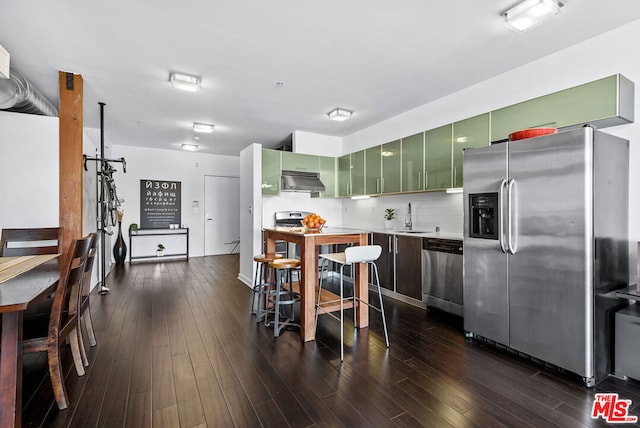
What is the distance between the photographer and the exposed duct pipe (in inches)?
114

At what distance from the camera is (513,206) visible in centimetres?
240

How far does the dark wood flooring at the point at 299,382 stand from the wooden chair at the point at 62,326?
6.7 inches

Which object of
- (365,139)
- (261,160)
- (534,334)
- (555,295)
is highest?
(365,139)

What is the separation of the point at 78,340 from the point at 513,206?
344 cm

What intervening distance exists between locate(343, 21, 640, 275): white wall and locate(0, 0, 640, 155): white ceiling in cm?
11

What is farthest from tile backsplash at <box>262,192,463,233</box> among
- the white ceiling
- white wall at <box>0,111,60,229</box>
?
white wall at <box>0,111,60,229</box>

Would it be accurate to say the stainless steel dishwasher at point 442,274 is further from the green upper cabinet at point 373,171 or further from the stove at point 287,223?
the stove at point 287,223

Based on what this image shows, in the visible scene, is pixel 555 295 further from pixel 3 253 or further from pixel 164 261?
pixel 164 261

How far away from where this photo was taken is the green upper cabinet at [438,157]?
3586mm

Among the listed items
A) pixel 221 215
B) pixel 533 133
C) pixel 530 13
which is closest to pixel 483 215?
pixel 533 133

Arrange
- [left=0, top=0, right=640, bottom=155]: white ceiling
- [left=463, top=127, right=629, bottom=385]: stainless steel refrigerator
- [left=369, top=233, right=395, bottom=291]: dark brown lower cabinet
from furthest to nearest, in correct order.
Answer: [left=369, top=233, right=395, bottom=291]: dark brown lower cabinet
[left=0, top=0, right=640, bottom=155]: white ceiling
[left=463, top=127, right=629, bottom=385]: stainless steel refrigerator

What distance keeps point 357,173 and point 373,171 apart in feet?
1.45

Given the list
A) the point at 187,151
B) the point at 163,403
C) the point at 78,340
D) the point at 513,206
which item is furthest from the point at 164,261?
the point at 513,206

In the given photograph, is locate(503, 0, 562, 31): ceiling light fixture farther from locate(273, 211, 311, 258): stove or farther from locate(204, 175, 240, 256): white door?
locate(204, 175, 240, 256): white door
